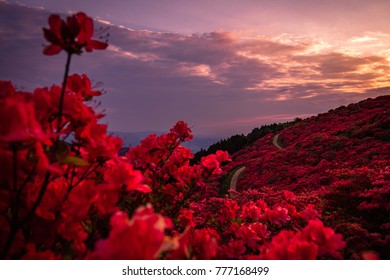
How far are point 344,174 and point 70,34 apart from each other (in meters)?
10.6

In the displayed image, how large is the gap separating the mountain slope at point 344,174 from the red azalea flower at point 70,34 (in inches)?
186

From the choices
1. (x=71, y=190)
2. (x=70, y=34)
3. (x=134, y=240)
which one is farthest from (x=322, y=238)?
(x=70, y=34)

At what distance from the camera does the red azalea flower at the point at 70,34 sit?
3.68 feet

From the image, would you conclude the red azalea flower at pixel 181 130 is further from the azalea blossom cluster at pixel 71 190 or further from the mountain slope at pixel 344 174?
the mountain slope at pixel 344 174

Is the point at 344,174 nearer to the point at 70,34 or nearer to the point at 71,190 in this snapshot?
the point at 71,190

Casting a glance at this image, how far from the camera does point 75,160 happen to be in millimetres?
1104

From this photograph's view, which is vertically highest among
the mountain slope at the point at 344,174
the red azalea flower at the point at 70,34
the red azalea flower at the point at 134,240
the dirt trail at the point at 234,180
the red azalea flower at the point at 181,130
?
the red azalea flower at the point at 70,34

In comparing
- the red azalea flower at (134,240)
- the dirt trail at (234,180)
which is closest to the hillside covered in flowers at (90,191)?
the red azalea flower at (134,240)

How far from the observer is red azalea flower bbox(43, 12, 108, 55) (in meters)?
1.12

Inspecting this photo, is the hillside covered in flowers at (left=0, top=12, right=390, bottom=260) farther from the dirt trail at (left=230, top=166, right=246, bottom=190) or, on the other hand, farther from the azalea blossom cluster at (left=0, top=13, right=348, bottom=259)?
the dirt trail at (left=230, top=166, right=246, bottom=190)

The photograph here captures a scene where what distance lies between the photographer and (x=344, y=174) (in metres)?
9.87

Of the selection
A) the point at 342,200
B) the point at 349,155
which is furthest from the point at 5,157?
the point at 349,155
